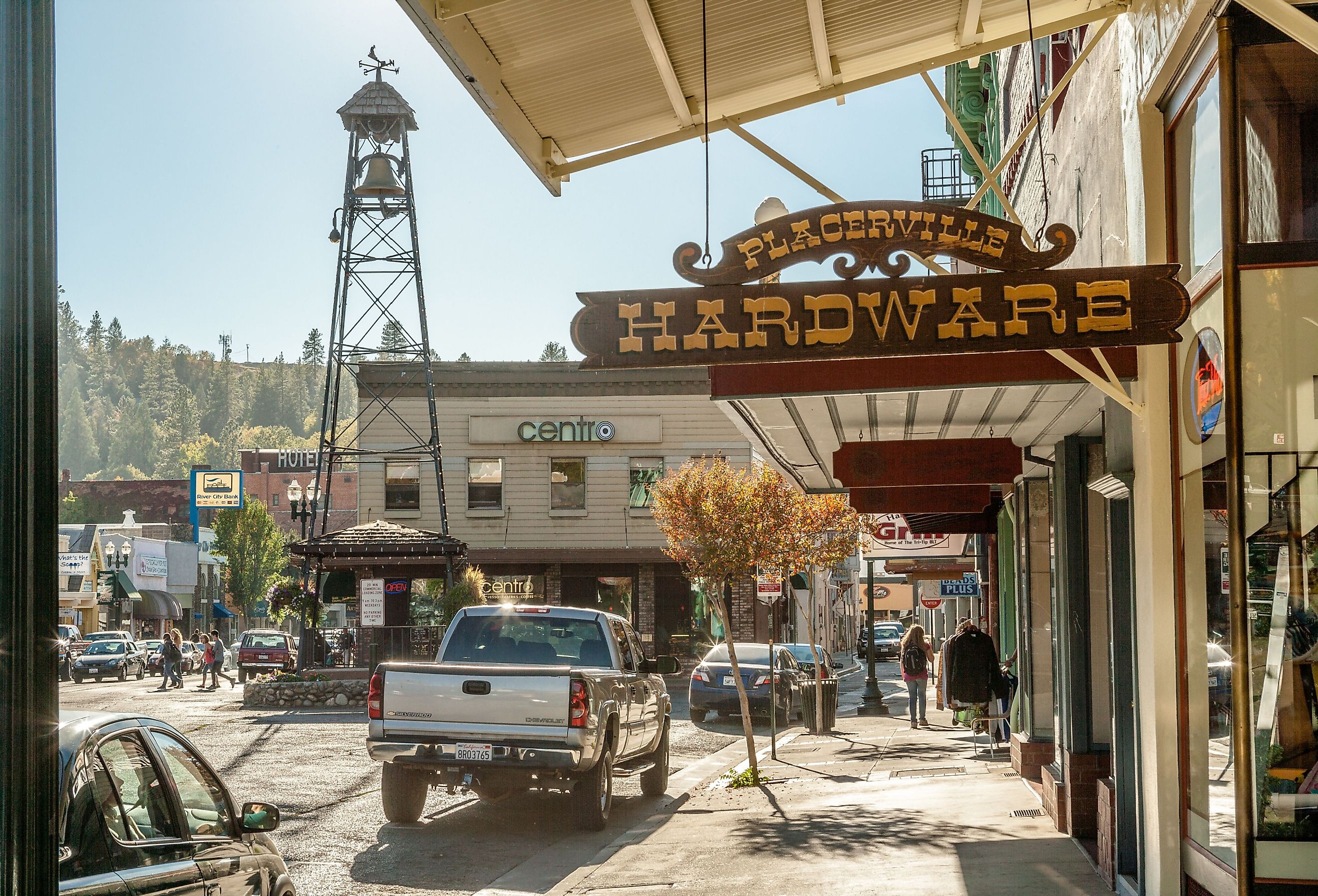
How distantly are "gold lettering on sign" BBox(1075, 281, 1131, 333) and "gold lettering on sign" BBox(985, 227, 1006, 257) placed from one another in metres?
0.36

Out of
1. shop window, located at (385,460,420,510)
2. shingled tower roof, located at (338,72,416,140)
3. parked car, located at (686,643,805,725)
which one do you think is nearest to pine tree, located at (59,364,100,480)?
shop window, located at (385,460,420,510)

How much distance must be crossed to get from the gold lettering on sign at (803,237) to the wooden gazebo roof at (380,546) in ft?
85.7

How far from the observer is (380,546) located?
31.2 metres

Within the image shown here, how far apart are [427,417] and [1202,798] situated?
126ft

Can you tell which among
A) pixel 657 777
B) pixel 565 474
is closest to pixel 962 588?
pixel 657 777

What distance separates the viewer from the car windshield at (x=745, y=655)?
2484 centimetres

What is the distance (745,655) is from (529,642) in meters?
12.0

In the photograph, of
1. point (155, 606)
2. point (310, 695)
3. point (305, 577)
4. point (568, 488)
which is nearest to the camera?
point (310, 695)

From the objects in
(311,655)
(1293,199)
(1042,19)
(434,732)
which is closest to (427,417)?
(311,655)

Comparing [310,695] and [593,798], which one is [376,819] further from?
[310,695]

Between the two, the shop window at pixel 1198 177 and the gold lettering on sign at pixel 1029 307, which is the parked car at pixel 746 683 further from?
the gold lettering on sign at pixel 1029 307

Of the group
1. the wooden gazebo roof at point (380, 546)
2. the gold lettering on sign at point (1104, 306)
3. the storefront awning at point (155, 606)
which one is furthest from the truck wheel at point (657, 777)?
the storefront awning at point (155, 606)

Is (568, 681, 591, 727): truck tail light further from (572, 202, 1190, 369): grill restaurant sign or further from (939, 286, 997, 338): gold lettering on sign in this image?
(939, 286, 997, 338): gold lettering on sign

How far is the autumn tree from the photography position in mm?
18781
